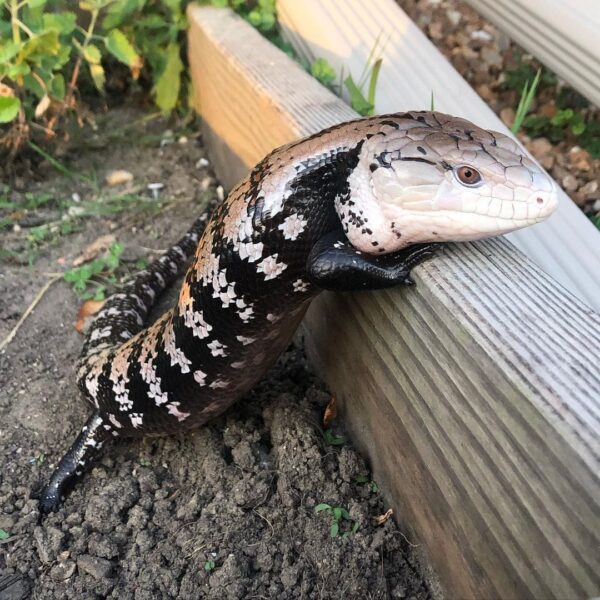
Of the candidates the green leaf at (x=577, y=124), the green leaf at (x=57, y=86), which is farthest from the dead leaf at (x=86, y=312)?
the green leaf at (x=577, y=124)

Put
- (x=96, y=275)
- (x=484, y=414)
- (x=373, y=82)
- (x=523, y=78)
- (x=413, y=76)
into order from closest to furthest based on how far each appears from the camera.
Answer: (x=484, y=414), (x=373, y=82), (x=413, y=76), (x=523, y=78), (x=96, y=275)

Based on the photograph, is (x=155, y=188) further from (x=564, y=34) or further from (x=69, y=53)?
(x=564, y=34)

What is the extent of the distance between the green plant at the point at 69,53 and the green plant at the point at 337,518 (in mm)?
2377

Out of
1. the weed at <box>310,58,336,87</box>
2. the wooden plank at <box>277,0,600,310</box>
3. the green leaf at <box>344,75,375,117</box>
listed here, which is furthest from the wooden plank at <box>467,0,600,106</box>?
the weed at <box>310,58,336,87</box>

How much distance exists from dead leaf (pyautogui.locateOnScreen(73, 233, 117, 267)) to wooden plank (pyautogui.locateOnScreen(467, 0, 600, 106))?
2.17m

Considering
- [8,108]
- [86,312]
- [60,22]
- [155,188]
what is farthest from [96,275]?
[60,22]

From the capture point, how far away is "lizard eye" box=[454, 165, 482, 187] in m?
1.62

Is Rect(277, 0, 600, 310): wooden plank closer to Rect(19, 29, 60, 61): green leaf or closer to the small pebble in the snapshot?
the small pebble

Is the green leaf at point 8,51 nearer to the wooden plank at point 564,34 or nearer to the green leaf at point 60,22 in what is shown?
the green leaf at point 60,22

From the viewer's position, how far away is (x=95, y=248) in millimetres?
3418

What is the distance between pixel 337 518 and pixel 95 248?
2039mm

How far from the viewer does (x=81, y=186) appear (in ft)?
12.5

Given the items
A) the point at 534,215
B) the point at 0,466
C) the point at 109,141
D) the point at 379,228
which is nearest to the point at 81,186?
the point at 109,141

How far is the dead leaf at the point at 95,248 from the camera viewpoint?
3371 millimetres
